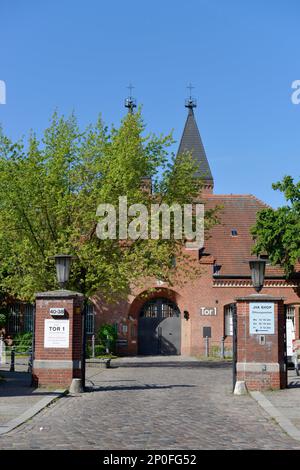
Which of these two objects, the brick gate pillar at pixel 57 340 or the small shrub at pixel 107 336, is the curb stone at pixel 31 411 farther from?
the small shrub at pixel 107 336

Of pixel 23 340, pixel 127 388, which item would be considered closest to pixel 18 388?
pixel 127 388

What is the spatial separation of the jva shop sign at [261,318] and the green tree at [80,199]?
8114 mm

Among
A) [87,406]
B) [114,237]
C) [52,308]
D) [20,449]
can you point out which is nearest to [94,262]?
[114,237]

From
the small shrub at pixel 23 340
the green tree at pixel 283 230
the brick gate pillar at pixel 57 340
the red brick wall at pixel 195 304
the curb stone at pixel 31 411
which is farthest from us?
the red brick wall at pixel 195 304

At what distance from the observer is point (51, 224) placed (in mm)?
26547

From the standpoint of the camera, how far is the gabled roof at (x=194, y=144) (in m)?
55.2

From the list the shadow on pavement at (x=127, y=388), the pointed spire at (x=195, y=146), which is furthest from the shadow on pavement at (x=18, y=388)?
the pointed spire at (x=195, y=146)

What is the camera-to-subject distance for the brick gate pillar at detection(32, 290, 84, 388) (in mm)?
16281

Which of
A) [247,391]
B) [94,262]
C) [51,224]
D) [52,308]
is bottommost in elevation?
[247,391]

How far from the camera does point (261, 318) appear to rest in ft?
55.8

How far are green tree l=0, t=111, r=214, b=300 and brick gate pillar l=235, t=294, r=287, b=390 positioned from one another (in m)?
8.11
